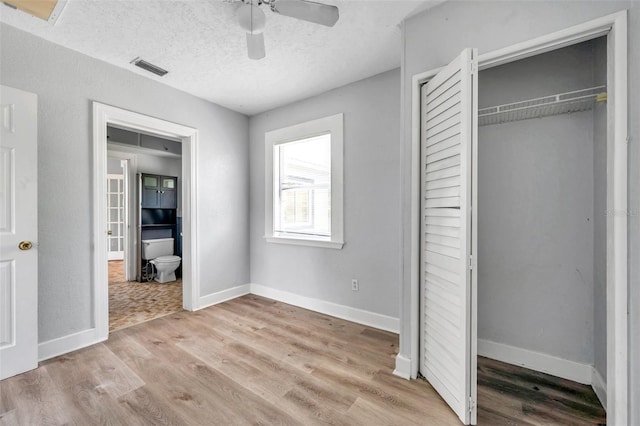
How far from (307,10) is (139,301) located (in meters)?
3.85

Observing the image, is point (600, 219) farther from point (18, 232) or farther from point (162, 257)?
point (162, 257)

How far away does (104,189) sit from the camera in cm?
249

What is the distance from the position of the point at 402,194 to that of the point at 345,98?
1.50 meters

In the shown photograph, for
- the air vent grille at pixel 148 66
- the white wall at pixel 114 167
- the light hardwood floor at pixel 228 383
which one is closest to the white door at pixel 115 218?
the white wall at pixel 114 167

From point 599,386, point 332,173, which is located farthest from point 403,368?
point 332,173

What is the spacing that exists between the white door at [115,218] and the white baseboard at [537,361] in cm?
736

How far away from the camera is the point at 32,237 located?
1997 millimetres

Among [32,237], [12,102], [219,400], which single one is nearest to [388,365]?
[219,400]

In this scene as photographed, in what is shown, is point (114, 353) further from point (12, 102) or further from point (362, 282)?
point (362, 282)

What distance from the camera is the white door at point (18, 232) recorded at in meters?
1.89

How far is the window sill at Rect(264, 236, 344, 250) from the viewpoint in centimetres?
300

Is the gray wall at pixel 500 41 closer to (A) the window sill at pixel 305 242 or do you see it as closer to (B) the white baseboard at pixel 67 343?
(A) the window sill at pixel 305 242

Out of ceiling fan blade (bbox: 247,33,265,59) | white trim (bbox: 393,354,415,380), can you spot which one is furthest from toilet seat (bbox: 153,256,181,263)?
white trim (bbox: 393,354,415,380)
